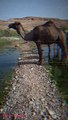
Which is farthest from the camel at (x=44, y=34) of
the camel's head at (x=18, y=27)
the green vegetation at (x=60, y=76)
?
the green vegetation at (x=60, y=76)

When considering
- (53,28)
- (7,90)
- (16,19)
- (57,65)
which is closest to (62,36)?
(53,28)

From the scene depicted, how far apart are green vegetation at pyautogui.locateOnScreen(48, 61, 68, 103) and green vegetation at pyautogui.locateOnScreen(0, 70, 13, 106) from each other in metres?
0.40

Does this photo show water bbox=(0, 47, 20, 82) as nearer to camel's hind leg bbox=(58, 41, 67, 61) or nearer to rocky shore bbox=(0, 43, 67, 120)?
rocky shore bbox=(0, 43, 67, 120)

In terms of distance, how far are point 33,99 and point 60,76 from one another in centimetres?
70

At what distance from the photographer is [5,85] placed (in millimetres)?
2281

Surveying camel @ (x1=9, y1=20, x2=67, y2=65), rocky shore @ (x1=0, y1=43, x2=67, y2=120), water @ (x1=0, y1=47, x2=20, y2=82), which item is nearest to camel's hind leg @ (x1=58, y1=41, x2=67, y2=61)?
camel @ (x1=9, y1=20, x2=67, y2=65)

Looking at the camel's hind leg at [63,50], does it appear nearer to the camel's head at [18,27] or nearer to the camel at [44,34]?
the camel at [44,34]

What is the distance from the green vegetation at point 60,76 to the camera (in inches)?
83.3

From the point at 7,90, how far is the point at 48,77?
17.7 inches

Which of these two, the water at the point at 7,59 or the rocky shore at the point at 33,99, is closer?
the rocky shore at the point at 33,99

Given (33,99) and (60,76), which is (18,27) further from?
(33,99)

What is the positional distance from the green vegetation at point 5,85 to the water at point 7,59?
5cm

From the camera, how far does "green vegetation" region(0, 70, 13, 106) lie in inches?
78.9

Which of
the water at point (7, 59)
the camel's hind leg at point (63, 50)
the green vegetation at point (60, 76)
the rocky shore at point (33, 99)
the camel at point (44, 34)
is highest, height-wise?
the camel at point (44, 34)
